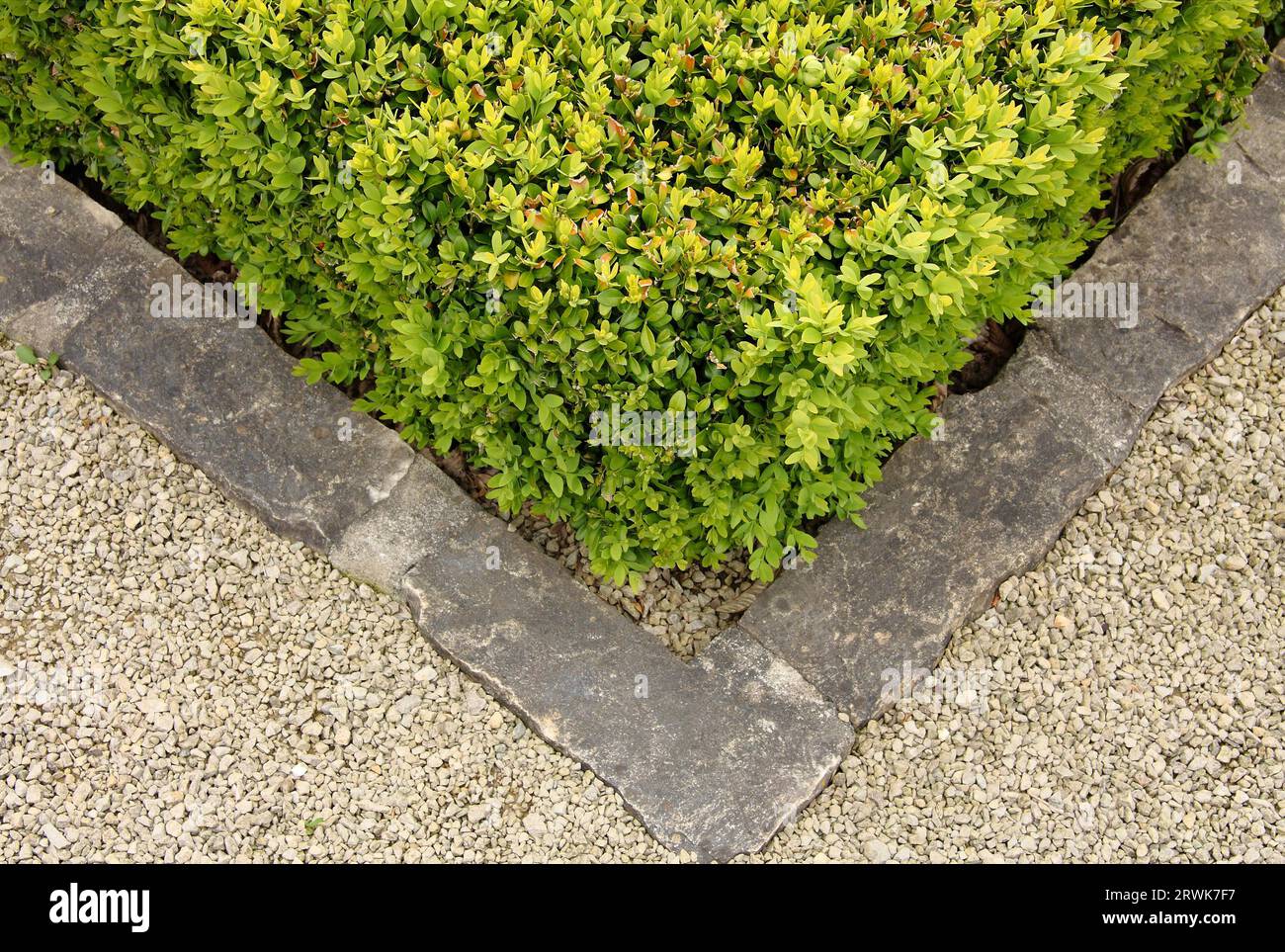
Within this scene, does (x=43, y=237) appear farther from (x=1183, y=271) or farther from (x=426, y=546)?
(x=1183, y=271)

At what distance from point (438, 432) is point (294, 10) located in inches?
57.1

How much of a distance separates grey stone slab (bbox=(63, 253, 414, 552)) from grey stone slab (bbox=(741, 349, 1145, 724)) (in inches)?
61.3

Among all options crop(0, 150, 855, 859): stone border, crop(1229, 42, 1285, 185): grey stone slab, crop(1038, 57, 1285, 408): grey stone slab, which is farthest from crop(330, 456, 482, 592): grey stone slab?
crop(1229, 42, 1285, 185): grey stone slab

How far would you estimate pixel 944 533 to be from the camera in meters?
4.31

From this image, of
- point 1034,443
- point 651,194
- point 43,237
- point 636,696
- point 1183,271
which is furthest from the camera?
point 1183,271

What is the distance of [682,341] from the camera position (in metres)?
3.53

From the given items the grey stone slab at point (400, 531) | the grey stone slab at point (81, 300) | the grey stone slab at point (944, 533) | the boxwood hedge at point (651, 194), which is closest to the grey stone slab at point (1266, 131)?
the boxwood hedge at point (651, 194)

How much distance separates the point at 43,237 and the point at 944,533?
374 cm

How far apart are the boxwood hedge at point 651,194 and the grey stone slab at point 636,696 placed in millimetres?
259

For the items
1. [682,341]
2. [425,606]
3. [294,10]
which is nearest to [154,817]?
[425,606]

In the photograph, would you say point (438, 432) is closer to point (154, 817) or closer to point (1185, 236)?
point (154, 817)

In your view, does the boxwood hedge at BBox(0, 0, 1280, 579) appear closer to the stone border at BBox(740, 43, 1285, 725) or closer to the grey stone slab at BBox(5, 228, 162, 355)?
the stone border at BBox(740, 43, 1285, 725)

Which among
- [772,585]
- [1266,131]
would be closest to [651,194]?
[772,585]

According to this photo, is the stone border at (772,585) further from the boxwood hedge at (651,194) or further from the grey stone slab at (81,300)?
the boxwood hedge at (651,194)
